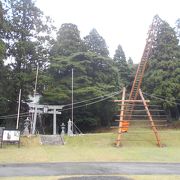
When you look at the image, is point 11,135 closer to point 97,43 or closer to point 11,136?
point 11,136

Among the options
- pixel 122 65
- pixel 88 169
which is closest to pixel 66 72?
pixel 122 65

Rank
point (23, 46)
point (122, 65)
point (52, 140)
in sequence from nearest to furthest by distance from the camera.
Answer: point (52, 140) → point (23, 46) → point (122, 65)

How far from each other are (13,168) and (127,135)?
609 inches

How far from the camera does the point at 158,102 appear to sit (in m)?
35.6

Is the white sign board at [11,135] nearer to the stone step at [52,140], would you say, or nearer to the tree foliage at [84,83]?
the stone step at [52,140]

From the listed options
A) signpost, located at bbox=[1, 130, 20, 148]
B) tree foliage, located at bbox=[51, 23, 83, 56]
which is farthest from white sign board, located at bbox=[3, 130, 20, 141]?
tree foliage, located at bbox=[51, 23, 83, 56]

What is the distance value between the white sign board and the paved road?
878 centimetres

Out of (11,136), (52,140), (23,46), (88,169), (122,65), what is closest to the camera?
(88,169)

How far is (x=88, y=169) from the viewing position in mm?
12641

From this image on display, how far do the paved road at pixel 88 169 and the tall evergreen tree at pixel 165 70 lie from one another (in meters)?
21.5

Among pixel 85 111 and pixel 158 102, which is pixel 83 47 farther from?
pixel 158 102

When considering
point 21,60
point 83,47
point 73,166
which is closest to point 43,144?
point 73,166

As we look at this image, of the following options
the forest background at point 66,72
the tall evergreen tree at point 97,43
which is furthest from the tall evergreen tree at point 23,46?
the tall evergreen tree at point 97,43

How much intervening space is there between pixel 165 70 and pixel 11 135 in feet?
68.9
